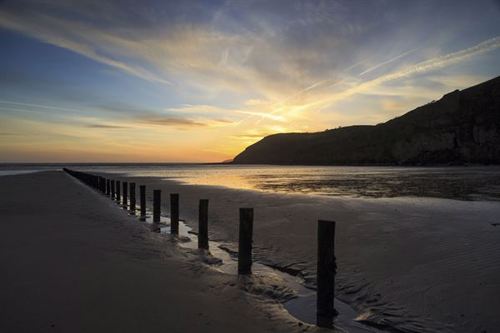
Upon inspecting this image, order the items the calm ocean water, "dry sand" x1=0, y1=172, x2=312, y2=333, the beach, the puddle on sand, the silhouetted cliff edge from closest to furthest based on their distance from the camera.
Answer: "dry sand" x1=0, y1=172, x2=312, y2=333 < the beach < the puddle on sand < the calm ocean water < the silhouetted cliff edge

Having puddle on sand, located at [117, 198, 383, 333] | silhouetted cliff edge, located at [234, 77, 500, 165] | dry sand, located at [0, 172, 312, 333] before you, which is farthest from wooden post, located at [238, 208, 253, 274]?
silhouetted cliff edge, located at [234, 77, 500, 165]

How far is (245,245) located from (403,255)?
387 centimetres

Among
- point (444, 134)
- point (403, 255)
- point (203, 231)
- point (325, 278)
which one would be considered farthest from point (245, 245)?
point (444, 134)

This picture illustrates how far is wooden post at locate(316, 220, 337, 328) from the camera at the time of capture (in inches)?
223

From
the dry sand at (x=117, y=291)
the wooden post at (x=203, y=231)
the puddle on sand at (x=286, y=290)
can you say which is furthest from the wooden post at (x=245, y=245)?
the wooden post at (x=203, y=231)

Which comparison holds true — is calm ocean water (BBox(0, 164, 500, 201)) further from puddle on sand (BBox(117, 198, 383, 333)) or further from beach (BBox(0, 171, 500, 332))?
puddle on sand (BBox(117, 198, 383, 333))

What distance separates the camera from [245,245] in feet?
25.7

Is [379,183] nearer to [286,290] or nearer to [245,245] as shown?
[245,245]

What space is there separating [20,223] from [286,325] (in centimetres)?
1096

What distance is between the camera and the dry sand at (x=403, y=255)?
19.1ft

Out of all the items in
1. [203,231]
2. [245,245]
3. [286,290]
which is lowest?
[286,290]

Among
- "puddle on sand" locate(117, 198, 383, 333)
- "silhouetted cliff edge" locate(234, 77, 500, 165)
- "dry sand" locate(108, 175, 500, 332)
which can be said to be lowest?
"puddle on sand" locate(117, 198, 383, 333)

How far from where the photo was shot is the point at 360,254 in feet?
29.9

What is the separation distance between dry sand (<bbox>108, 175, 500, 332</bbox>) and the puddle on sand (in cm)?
29
